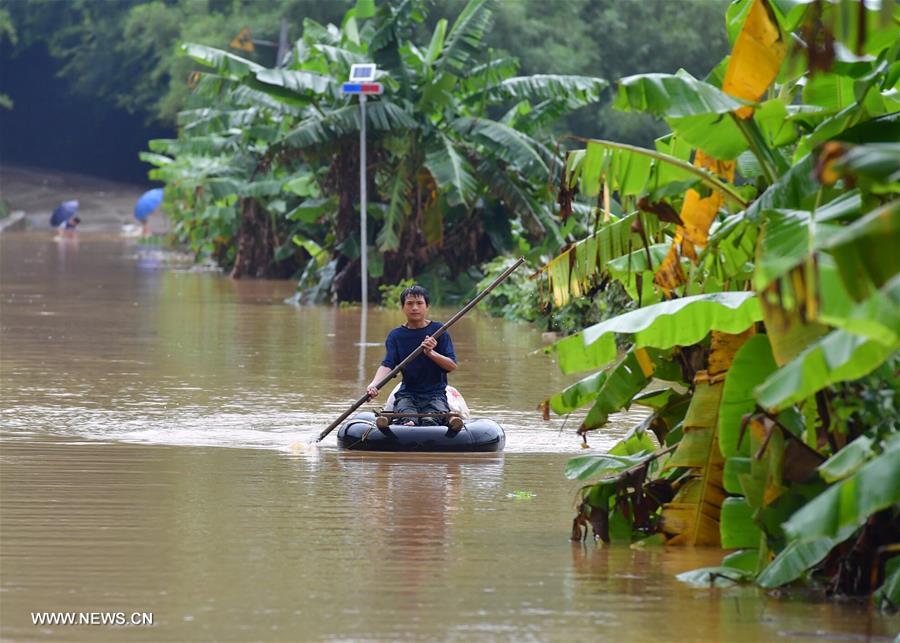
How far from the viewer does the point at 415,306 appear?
1308 centimetres

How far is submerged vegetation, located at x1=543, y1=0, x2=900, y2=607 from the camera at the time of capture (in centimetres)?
673

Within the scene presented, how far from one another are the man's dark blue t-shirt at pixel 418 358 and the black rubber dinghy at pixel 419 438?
0.47 metres

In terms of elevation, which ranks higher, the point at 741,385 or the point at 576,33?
the point at 576,33

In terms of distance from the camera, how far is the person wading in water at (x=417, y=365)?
13.1 meters

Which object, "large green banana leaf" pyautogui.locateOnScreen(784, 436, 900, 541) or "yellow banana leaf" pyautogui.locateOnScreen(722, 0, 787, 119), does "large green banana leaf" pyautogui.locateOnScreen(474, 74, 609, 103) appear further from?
"large green banana leaf" pyautogui.locateOnScreen(784, 436, 900, 541)

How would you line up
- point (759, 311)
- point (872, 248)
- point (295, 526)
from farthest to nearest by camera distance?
point (295, 526) < point (759, 311) < point (872, 248)

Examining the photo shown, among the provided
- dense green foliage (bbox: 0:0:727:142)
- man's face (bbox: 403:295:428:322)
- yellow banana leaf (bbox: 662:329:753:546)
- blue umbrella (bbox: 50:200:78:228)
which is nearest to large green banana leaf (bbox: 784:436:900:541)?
yellow banana leaf (bbox: 662:329:753:546)

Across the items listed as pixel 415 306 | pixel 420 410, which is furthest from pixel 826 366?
pixel 420 410

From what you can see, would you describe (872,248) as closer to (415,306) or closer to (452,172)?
(415,306)

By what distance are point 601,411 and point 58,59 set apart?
76.4 meters

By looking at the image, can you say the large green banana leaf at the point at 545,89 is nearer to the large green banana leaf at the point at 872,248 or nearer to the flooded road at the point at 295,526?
the flooded road at the point at 295,526

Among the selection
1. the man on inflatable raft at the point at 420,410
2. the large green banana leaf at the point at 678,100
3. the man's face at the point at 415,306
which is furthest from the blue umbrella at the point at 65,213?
the large green banana leaf at the point at 678,100

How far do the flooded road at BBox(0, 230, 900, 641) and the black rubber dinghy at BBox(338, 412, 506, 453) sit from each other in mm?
139

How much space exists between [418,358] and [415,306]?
1.29 ft
